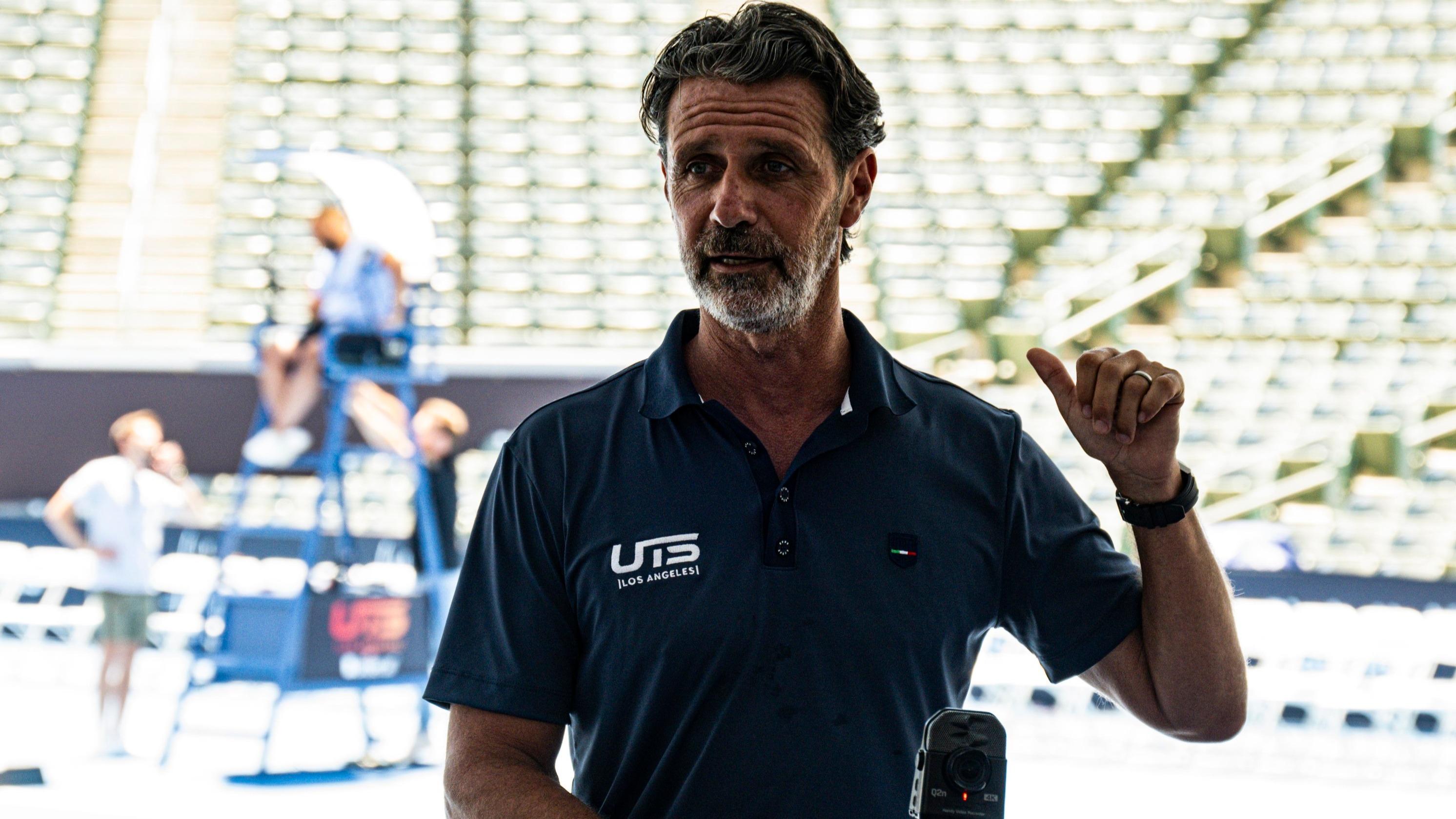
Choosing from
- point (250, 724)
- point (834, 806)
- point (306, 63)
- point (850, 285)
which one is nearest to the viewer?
point (834, 806)

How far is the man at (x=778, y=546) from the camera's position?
3.76 ft

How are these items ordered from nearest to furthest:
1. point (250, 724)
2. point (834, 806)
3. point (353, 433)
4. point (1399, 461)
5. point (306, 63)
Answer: point (834, 806) < point (250, 724) < point (353, 433) < point (1399, 461) < point (306, 63)

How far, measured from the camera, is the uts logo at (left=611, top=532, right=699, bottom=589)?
3.81 feet

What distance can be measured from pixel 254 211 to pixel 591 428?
38.3ft

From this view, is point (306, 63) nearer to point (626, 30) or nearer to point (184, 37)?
point (184, 37)

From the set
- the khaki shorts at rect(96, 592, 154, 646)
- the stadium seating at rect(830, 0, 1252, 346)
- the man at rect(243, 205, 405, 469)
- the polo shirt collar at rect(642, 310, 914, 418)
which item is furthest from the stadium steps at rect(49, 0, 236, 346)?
the polo shirt collar at rect(642, 310, 914, 418)

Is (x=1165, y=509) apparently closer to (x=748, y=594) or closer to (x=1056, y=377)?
(x=1056, y=377)

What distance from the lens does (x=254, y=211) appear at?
39.4ft

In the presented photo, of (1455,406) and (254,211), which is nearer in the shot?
(1455,406)

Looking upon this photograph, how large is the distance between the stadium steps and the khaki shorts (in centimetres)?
631

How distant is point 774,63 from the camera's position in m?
1.22

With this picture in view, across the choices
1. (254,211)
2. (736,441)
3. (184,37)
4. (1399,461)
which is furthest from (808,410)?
(184,37)

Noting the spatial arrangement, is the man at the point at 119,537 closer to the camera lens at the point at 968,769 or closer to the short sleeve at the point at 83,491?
the short sleeve at the point at 83,491

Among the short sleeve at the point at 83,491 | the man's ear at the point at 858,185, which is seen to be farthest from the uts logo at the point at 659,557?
the short sleeve at the point at 83,491
